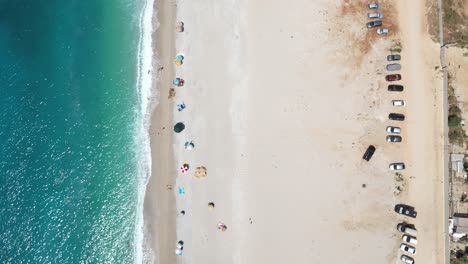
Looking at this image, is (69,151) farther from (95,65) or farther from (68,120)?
(95,65)

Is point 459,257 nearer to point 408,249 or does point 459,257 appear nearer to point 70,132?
point 408,249

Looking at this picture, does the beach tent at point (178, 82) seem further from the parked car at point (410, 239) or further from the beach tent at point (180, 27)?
the parked car at point (410, 239)

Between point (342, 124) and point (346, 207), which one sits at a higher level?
point (342, 124)

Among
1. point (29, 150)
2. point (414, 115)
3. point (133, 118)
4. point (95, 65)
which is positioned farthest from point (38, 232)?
point (414, 115)

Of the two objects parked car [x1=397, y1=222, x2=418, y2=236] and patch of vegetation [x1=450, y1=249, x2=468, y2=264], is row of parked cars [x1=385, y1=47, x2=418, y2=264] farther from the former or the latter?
patch of vegetation [x1=450, y1=249, x2=468, y2=264]

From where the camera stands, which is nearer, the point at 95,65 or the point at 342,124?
the point at 342,124

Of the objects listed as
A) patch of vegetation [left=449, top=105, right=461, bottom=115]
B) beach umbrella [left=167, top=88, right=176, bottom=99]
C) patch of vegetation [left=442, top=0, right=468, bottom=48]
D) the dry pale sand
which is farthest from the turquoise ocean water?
patch of vegetation [left=442, top=0, right=468, bottom=48]

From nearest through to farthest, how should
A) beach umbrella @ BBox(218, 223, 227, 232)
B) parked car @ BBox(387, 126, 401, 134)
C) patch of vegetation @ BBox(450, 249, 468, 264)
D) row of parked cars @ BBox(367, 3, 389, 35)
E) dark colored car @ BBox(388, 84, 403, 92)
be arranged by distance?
patch of vegetation @ BBox(450, 249, 468, 264)
parked car @ BBox(387, 126, 401, 134)
dark colored car @ BBox(388, 84, 403, 92)
beach umbrella @ BBox(218, 223, 227, 232)
row of parked cars @ BBox(367, 3, 389, 35)
